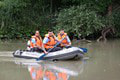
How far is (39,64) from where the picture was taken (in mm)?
10422

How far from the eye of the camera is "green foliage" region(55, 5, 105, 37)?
676 inches

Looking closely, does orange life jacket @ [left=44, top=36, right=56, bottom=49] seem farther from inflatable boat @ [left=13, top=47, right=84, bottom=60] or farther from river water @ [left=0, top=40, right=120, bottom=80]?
river water @ [left=0, top=40, right=120, bottom=80]

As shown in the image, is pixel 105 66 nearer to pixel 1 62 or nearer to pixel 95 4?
pixel 1 62

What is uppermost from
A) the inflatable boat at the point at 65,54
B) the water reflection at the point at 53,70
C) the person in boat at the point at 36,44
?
the person in boat at the point at 36,44

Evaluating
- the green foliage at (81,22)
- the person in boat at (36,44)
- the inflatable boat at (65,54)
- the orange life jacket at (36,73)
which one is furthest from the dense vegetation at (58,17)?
the orange life jacket at (36,73)

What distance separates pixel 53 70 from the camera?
930 centimetres

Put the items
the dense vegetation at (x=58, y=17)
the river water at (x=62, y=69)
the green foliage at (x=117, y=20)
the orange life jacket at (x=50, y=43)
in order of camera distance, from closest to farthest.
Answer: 1. the river water at (x=62, y=69)
2. the orange life jacket at (x=50, y=43)
3. the dense vegetation at (x=58, y=17)
4. the green foliage at (x=117, y=20)

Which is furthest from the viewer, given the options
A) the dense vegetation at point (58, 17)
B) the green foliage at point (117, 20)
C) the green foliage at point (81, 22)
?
the green foliage at point (117, 20)

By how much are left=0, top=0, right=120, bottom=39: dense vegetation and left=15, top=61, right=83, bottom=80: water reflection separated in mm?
7086

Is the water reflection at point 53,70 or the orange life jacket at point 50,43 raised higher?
the orange life jacket at point 50,43

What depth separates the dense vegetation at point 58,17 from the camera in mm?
17406

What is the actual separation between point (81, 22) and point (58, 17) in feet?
7.01

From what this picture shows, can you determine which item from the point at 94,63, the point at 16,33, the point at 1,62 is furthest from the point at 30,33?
the point at 94,63

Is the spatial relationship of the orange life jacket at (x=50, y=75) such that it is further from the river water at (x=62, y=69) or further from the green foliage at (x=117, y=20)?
the green foliage at (x=117, y=20)
